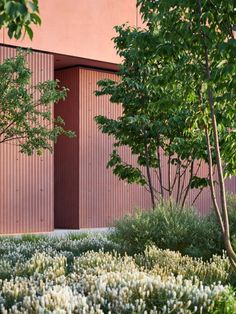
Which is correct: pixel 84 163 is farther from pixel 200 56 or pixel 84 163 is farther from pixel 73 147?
pixel 200 56

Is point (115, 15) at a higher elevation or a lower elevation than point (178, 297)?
higher

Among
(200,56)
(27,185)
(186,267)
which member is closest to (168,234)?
(186,267)

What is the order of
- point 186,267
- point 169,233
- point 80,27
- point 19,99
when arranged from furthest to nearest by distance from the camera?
point 80,27 → point 19,99 → point 169,233 → point 186,267

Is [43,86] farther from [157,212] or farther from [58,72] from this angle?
[58,72]

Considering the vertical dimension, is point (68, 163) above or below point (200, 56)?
below

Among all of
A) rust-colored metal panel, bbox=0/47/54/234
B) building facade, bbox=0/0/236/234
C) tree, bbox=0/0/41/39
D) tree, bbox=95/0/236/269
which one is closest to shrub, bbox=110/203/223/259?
tree, bbox=95/0/236/269

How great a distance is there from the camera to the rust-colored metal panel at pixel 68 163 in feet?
87.1

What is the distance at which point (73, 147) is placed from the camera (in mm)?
26828

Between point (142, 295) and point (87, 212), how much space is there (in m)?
19.5

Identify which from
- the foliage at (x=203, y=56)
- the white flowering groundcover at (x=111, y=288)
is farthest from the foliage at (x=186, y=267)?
the foliage at (x=203, y=56)

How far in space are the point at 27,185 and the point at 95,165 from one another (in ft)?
13.1

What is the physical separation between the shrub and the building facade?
35.3ft

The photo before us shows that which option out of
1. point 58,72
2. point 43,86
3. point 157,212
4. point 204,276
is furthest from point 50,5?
point 204,276

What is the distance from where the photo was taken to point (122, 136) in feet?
57.6
